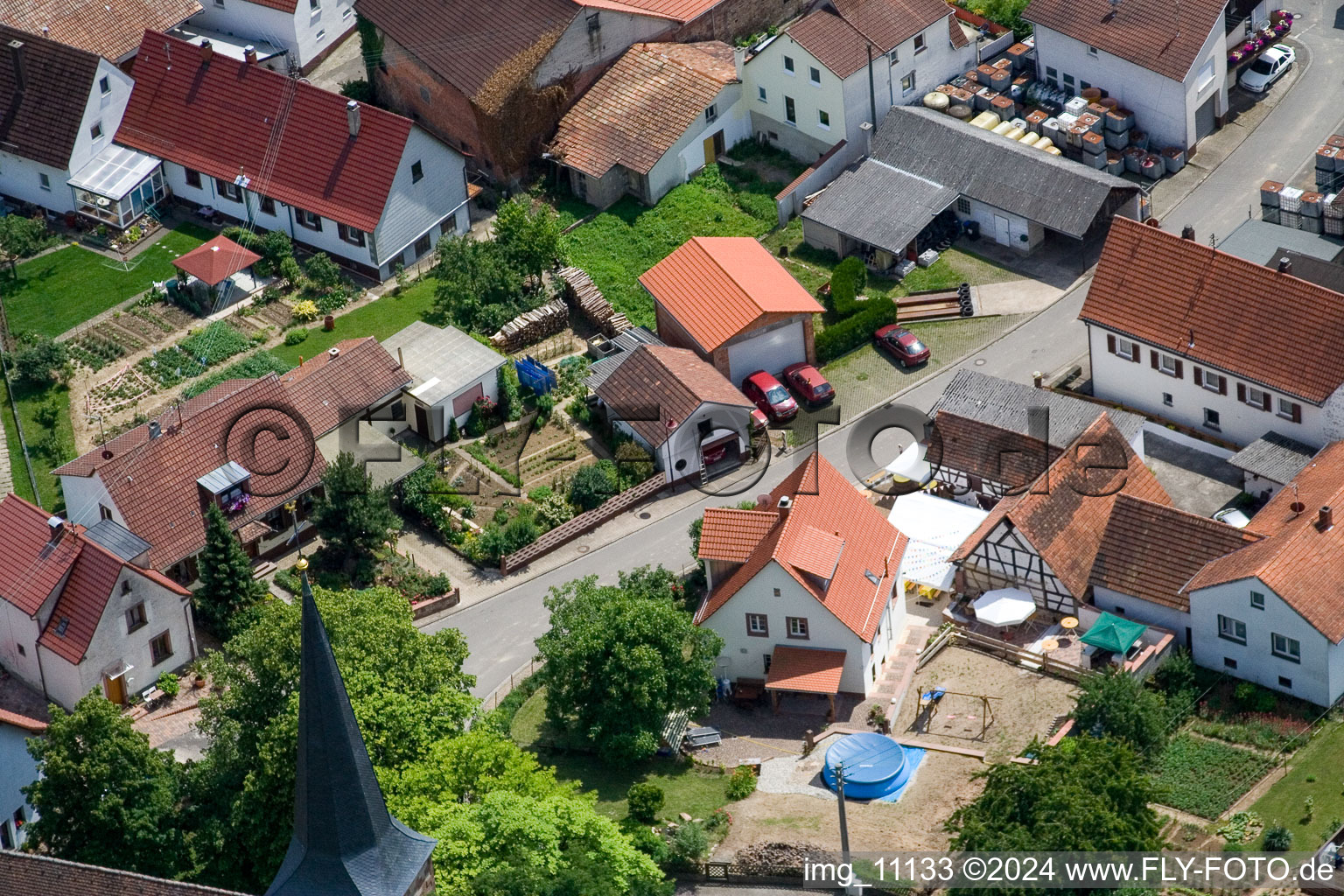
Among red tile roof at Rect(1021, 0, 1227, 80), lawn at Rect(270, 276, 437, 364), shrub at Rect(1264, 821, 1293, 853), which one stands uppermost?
red tile roof at Rect(1021, 0, 1227, 80)

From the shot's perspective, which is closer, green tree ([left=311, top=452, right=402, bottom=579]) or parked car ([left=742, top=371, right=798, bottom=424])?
green tree ([left=311, top=452, right=402, bottom=579])

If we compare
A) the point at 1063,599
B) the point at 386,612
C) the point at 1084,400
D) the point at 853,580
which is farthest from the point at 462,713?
the point at 1084,400

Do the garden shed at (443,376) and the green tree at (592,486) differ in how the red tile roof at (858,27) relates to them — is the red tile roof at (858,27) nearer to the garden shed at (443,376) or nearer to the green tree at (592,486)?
the garden shed at (443,376)

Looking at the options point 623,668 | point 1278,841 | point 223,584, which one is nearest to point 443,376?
point 223,584

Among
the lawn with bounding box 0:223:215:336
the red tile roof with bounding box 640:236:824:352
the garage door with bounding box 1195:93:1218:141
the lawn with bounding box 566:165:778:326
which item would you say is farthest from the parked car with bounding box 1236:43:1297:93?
the lawn with bounding box 0:223:215:336

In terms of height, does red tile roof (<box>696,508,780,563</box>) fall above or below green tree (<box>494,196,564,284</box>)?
below

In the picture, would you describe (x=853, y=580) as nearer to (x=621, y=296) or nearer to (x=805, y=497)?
(x=805, y=497)

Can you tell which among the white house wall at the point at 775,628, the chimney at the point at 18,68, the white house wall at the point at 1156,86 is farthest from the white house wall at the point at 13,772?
the white house wall at the point at 1156,86

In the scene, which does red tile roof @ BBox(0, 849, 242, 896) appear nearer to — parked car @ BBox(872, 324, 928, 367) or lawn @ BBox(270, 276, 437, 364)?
lawn @ BBox(270, 276, 437, 364)
